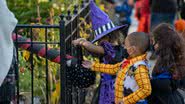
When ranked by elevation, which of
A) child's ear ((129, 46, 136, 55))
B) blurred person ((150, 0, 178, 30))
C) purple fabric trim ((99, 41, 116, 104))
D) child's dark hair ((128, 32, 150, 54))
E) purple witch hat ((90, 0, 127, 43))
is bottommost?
purple fabric trim ((99, 41, 116, 104))

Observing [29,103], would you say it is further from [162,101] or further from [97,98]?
[162,101]

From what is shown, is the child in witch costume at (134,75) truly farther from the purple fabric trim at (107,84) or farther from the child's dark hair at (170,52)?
the purple fabric trim at (107,84)

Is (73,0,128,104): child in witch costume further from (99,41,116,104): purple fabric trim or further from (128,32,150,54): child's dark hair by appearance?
(128,32,150,54): child's dark hair

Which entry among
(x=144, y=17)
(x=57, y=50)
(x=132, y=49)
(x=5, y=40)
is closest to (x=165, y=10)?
(x=144, y=17)

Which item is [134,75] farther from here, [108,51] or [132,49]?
[108,51]

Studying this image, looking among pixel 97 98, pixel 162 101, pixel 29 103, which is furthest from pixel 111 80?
pixel 29 103

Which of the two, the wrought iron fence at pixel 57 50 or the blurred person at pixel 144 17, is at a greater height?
the blurred person at pixel 144 17

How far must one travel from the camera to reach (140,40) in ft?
17.9

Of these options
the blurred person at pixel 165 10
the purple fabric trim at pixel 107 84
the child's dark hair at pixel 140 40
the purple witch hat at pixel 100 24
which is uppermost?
the blurred person at pixel 165 10

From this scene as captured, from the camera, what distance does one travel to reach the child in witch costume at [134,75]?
5336 mm

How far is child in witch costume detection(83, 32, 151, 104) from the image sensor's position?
5336mm

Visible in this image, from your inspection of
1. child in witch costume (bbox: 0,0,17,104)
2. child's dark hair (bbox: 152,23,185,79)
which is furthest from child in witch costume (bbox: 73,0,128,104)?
child in witch costume (bbox: 0,0,17,104)

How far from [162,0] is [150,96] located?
662 cm

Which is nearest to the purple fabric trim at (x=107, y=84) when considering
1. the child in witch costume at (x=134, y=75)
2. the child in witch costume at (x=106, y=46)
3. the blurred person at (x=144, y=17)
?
the child in witch costume at (x=106, y=46)
